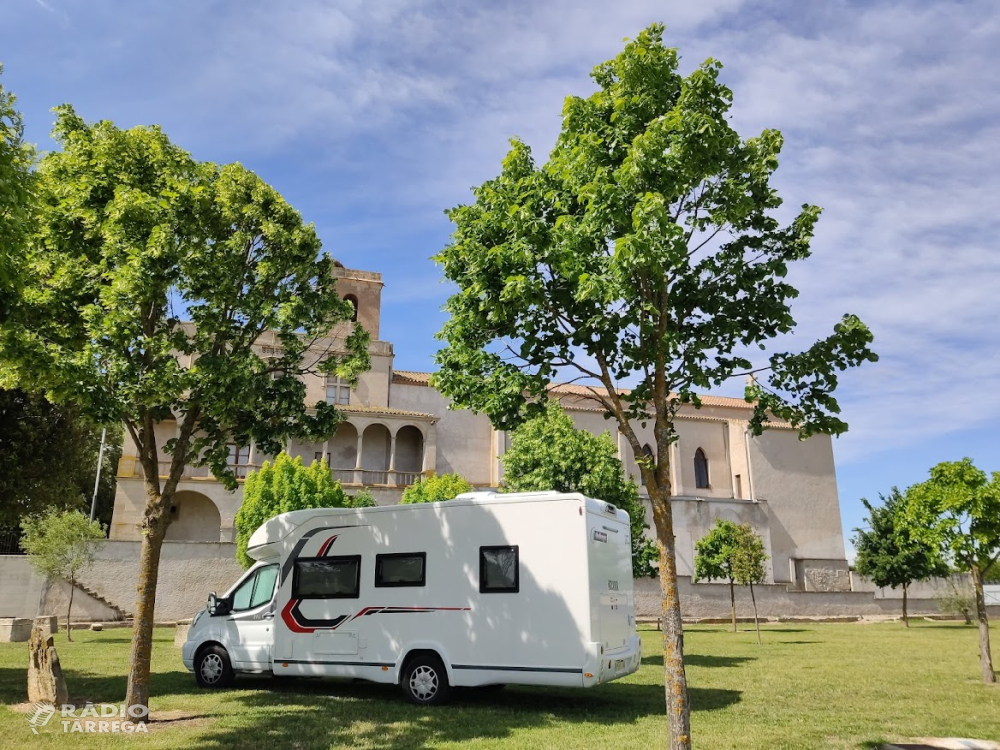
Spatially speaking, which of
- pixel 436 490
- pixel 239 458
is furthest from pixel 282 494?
pixel 239 458

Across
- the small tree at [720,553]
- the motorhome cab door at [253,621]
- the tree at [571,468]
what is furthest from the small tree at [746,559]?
the motorhome cab door at [253,621]

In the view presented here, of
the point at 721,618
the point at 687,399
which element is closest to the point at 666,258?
the point at 687,399

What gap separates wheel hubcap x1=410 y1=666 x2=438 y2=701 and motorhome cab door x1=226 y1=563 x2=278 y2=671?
2.81m

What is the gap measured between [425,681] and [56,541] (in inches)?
796

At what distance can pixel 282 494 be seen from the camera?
86.5 ft

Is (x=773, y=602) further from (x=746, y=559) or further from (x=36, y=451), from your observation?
(x=36, y=451)

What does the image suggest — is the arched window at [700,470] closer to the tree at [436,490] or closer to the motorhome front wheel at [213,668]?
the tree at [436,490]

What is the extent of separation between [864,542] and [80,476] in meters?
39.3

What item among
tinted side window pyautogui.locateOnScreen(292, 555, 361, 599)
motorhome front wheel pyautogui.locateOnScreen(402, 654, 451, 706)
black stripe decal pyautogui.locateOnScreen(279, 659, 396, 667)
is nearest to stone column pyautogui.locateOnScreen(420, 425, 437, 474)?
tinted side window pyautogui.locateOnScreen(292, 555, 361, 599)

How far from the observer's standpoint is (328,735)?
905 centimetres

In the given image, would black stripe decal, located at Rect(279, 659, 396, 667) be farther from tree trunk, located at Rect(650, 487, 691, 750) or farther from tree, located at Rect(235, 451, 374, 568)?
tree, located at Rect(235, 451, 374, 568)

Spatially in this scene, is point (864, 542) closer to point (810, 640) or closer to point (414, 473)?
point (810, 640)

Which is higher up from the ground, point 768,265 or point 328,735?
point 768,265

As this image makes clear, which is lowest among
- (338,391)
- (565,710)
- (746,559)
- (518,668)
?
(565,710)
